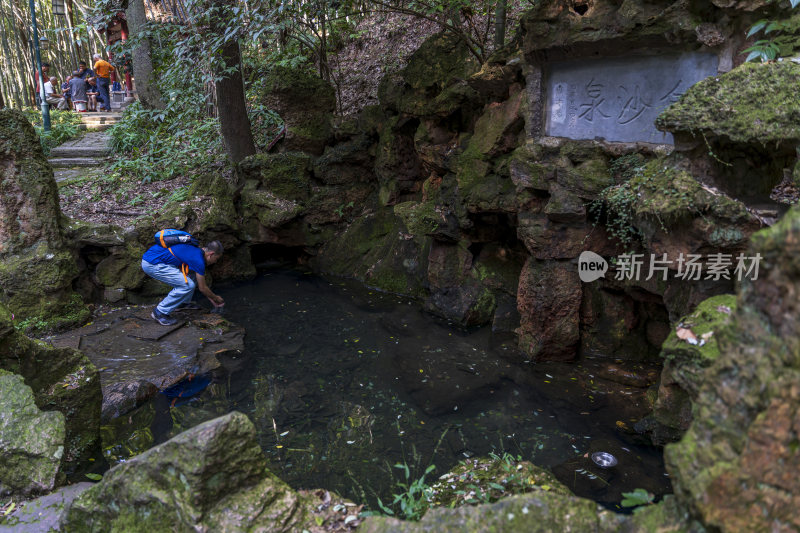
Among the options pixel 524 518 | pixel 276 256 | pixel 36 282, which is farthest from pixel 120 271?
pixel 524 518

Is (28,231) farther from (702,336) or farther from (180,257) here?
(702,336)

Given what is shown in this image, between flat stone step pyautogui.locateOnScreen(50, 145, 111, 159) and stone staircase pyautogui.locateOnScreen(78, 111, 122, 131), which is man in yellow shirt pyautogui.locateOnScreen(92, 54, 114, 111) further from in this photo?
flat stone step pyautogui.locateOnScreen(50, 145, 111, 159)

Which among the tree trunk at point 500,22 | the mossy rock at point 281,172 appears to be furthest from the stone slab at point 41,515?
the tree trunk at point 500,22

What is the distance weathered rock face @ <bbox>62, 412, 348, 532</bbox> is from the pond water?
1.63 meters

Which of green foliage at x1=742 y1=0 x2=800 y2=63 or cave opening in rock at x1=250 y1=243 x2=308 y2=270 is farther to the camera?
cave opening in rock at x1=250 y1=243 x2=308 y2=270

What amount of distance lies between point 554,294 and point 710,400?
15.3ft

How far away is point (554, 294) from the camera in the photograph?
6.63 m

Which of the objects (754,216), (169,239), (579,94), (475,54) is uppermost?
(475,54)

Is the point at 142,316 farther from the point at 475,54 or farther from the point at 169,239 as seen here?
the point at 475,54

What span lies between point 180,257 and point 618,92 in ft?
20.3

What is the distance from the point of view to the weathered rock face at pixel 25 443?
3496 mm

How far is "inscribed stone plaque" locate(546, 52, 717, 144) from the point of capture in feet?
16.9

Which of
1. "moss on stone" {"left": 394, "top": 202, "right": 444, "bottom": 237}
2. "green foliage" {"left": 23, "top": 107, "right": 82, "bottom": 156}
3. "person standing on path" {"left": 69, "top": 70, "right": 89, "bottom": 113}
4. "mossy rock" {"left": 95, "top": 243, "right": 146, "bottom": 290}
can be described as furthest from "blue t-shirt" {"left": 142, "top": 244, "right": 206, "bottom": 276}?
"person standing on path" {"left": 69, "top": 70, "right": 89, "bottom": 113}

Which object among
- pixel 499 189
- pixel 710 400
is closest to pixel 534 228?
pixel 499 189
